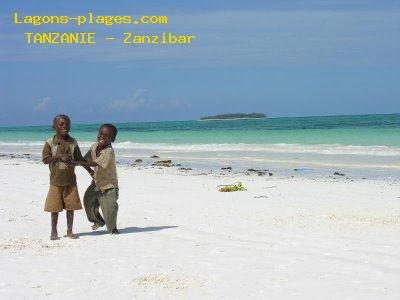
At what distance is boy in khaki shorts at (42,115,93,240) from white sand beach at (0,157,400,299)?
403 millimetres

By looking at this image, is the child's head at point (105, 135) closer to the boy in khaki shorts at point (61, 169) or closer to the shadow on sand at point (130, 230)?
the boy in khaki shorts at point (61, 169)

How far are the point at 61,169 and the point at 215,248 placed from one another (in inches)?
88.0

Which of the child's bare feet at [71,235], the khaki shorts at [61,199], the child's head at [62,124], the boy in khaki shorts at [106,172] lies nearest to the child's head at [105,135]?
the boy in khaki shorts at [106,172]

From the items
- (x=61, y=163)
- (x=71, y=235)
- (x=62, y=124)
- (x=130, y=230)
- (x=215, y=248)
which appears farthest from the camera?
(x=130, y=230)

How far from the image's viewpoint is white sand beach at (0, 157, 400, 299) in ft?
17.7

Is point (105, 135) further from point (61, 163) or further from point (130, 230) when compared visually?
Answer: point (130, 230)

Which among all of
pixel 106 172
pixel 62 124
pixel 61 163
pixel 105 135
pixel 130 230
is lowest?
pixel 130 230

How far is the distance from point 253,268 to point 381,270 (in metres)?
1.25

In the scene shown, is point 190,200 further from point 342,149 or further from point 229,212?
point 342,149

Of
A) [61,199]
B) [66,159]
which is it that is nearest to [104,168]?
[66,159]

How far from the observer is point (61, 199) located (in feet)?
25.7

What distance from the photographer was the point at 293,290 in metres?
5.30

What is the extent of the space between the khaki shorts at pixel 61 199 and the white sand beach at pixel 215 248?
1.40 feet

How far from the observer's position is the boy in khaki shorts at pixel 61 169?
7605mm
